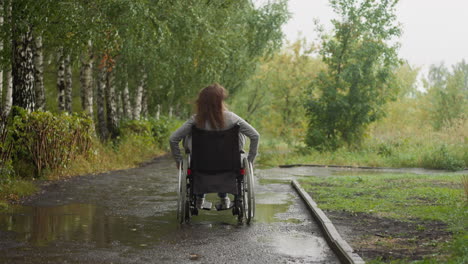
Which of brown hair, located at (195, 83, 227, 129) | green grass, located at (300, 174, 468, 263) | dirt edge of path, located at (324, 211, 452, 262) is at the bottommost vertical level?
dirt edge of path, located at (324, 211, 452, 262)

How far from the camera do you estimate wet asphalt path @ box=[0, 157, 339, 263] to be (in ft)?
18.1

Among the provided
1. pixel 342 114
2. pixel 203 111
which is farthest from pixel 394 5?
pixel 203 111

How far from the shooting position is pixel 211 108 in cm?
706

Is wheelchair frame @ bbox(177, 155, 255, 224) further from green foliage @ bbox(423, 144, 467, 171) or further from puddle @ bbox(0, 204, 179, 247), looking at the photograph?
green foliage @ bbox(423, 144, 467, 171)

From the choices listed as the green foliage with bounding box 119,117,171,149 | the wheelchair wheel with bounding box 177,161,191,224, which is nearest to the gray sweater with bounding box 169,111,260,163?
the wheelchair wheel with bounding box 177,161,191,224

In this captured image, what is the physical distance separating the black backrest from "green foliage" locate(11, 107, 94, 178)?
524 centimetres

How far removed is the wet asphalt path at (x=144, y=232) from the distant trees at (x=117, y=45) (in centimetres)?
337

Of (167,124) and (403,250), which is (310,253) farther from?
(167,124)

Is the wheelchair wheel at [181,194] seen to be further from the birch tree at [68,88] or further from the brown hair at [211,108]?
the birch tree at [68,88]

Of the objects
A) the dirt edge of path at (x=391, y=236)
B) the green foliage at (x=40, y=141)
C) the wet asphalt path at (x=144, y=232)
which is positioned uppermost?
the green foliage at (x=40, y=141)

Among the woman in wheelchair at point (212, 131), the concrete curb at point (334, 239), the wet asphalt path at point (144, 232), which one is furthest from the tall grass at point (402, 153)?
the woman in wheelchair at point (212, 131)

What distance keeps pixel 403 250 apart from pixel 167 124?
79.8 ft

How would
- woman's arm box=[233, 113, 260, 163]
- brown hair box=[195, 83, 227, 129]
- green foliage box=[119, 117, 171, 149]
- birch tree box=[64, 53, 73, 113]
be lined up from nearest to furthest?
brown hair box=[195, 83, 227, 129]
woman's arm box=[233, 113, 260, 163]
birch tree box=[64, 53, 73, 113]
green foliage box=[119, 117, 171, 149]

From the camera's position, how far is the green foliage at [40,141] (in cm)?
1132
